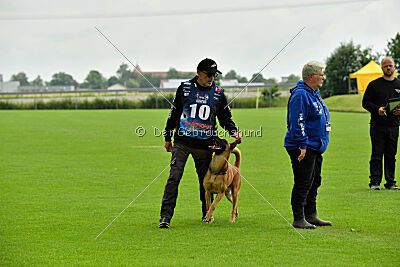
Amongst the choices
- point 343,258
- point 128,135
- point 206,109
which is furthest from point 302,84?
point 128,135

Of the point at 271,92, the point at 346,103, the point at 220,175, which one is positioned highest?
the point at 271,92

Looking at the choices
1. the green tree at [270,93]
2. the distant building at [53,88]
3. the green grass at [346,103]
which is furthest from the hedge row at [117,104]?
the distant building at [53,88]

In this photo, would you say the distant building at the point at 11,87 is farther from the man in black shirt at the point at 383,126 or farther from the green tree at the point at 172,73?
the man in black shirt at the point at 383,126

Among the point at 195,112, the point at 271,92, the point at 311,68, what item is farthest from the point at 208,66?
the point at 271,92

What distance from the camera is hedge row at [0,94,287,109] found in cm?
6159

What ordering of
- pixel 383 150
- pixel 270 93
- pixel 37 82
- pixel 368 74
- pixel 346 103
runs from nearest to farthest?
1. pixel 383 150
2. pixel 346 103
3. pixel 368 74
4. pixel 270 93
5. pixel 37 82

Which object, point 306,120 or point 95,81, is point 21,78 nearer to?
point 95,81

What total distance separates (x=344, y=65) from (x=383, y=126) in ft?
174

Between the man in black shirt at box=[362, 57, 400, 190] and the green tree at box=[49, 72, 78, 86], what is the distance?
6876 centimetres

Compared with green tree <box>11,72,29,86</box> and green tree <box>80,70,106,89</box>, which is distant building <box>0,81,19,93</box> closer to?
green tree <box>11,72,29,86</box>

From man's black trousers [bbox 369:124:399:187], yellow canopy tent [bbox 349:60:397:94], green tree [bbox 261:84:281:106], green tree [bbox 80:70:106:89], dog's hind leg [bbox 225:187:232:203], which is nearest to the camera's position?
dog's hind leg [bbox 225:187:232:203]

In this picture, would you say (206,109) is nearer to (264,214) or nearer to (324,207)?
(264,214)

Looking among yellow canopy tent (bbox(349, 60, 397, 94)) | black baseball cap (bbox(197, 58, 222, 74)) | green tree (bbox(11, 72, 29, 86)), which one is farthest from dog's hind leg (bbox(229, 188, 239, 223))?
green tree (bbox(11, 72, 29, 86))

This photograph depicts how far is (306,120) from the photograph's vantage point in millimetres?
8367
